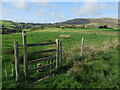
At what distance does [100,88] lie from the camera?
500 cm

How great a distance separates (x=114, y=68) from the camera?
7129 mm

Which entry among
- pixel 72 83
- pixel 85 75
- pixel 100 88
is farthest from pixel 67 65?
pixel 100 88

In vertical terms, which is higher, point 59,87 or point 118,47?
point 118,47

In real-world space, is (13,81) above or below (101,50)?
below

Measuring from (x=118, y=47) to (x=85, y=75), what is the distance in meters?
9.28

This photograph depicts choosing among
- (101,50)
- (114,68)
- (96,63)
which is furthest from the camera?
(101,50)

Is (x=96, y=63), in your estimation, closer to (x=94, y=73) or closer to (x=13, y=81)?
(x=94, y=73)

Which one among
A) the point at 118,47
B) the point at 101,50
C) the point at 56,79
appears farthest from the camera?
the point at 118,47

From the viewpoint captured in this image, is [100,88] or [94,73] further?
[94,73]

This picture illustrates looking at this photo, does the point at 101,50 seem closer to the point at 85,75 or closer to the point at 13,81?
the point at 85,75

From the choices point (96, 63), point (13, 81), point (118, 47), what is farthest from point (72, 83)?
point (118, 47)

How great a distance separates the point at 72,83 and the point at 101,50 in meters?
6.58

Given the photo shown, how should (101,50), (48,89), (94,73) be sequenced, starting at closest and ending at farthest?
(48,89) < (94,73) < (101,50)

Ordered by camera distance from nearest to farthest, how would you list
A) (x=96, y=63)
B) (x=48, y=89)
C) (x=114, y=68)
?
(x=48, y=89) < (x=114, y=68) < (x=96, y=63)
